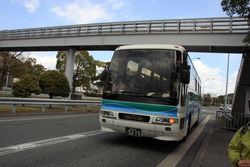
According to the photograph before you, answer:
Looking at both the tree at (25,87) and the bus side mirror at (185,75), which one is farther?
the tree at (25,87)

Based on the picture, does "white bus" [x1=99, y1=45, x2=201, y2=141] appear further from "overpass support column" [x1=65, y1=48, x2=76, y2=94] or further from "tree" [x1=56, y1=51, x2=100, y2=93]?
"tree" [x1=56, y1=51, x2=100, y2=93]

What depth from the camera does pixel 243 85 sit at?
20.3m

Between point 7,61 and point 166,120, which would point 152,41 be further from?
point 7,61

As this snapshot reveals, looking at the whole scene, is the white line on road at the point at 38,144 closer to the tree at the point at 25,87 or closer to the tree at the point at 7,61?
the tree at the point at 25,87

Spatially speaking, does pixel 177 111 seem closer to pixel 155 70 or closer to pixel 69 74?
pixel 155 70

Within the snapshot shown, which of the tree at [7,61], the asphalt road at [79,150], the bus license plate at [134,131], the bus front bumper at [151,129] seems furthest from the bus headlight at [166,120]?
the tree at [7,61]

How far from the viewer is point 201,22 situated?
22.4 m

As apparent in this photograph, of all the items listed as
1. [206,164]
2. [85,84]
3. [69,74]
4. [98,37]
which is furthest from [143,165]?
[85,84]

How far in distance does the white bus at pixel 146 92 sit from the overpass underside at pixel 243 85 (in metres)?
9.83

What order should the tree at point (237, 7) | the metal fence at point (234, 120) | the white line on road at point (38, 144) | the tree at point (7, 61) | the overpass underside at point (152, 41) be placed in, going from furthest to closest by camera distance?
the tree at point (7, 61) → the overpass underside at point (152, 41) → the metal fence at point (234, 120) → the tree at point (237, 7) → the white line on road at point (38, 144)

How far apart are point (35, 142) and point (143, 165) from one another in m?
3.23

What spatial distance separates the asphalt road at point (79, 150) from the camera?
5996mm

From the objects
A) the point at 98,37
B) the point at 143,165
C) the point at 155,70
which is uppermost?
the point at 98,37

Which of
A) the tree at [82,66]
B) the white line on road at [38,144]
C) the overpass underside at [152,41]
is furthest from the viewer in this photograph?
the tree at [82,66]
